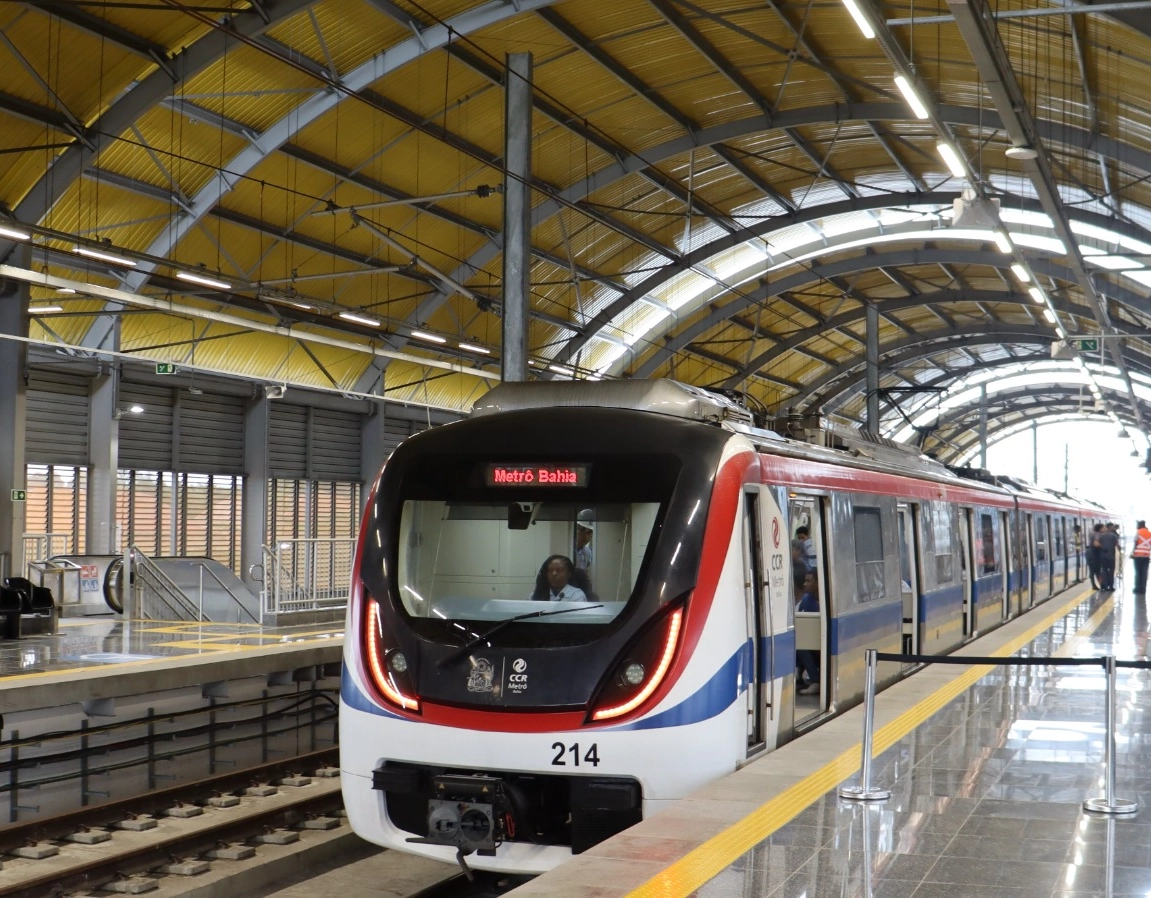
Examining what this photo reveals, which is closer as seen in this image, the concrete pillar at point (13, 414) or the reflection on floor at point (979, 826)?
the reflection on floor at point (979, 826)

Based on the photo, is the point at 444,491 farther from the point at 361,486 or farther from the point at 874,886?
the point at 361,486

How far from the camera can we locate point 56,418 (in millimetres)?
26438

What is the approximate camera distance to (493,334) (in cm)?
3769

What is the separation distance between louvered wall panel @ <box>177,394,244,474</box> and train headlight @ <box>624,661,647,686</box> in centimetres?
2423

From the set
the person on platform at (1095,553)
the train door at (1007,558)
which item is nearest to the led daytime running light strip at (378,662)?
the train door at (1007,558)

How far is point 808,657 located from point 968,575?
7010 millimetres

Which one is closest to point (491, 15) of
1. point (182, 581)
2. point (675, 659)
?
point (182, 581)

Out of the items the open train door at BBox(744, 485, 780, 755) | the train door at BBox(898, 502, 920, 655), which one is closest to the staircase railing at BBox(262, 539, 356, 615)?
the train door at BBox(898, 502, 920, 655)

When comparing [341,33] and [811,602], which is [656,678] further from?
[341,33]

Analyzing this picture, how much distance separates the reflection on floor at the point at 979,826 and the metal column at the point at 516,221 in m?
7.50

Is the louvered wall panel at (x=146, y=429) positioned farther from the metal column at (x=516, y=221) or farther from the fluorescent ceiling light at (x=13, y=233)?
the metal column at (x=516, y=221)

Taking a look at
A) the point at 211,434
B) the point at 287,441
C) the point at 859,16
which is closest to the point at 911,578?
the point at 859,16

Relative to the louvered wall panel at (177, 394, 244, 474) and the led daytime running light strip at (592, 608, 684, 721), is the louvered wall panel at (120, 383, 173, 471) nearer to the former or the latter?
the louvered wall panel at (177, 394, 244, 474)

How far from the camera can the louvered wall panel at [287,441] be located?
32.3m
